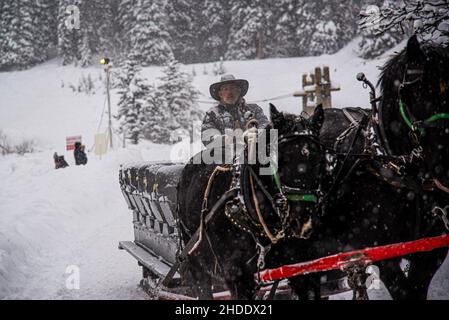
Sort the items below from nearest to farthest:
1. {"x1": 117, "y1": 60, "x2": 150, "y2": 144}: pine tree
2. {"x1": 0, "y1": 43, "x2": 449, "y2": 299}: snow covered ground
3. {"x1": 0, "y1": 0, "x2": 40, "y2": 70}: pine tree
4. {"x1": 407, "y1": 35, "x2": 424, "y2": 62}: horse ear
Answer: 1. {"x1": 407, "y1": 35, "x2": 424, "y2": 62}: horse ear
2. {"x1": 0, "y1": 43, "x2": 449, "y2": 299}: snow covered ground
3. {"x1": 117, "y1": 60, "x2": 150, "y2": 144}: pine tree
4. {"x1": 0, "y1": 0, "x2": 40, "y2": 70}: pine tree

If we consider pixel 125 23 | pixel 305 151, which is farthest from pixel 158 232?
pixel 125 23

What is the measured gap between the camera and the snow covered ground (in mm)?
7047

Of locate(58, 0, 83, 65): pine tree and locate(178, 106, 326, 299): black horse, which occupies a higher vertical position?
locate(58, 0, 83, 65): pine tree

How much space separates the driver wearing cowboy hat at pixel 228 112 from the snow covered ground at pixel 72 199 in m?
2.52

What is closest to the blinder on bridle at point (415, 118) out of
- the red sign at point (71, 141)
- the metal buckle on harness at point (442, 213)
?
the metal buckle on harness at point (442, 213)

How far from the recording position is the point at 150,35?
42750 millimetres

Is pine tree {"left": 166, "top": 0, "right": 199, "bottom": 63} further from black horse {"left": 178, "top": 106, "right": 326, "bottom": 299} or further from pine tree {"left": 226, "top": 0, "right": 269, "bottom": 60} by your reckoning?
black horse {"left": 178, "top": 106, "right": 326, "bottom": 299}

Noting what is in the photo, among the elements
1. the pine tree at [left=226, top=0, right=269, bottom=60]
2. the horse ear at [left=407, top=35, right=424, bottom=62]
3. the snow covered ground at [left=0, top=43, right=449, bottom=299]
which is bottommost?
the snow covered ground at [left=0, top=43, right=449, bottom=299]

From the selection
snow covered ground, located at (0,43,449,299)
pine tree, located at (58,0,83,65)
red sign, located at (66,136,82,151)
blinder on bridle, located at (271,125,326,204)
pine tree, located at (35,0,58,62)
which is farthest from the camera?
pine tree, located at (35,0,58,62)

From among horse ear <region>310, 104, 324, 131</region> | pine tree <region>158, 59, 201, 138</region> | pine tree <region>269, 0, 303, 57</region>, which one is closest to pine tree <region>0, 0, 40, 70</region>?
pine tree <region>158, 59, 201, 138</region>

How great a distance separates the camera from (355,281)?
3.72 m

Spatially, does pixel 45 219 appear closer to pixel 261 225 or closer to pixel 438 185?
pixel 261 225

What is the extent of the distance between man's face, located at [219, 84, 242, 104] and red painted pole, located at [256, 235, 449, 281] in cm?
303
